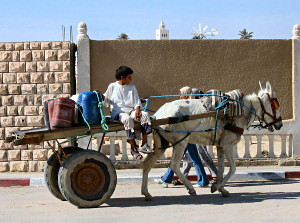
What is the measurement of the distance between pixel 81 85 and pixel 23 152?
198 centimetres

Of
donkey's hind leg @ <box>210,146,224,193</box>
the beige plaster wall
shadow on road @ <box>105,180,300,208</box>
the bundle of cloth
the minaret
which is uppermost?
the minaret

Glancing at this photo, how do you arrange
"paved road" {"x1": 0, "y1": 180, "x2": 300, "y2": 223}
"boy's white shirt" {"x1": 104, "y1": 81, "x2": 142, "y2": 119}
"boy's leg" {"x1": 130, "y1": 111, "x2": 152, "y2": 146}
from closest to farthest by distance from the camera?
"paved road" {"x1": 0, "y1": 180, "x2": 300, "y2": 223} < "boy's leg" {"x1": 130, "y1": 111, "x2": 152, "y2": 146} < "boy's white shirt" {"x1": 104, "y1": 81, "x2": 142, "y2": 119}

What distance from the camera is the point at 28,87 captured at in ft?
41.2

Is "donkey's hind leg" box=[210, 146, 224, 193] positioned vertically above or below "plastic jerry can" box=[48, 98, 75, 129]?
below

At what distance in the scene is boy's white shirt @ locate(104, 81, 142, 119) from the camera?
27.0 ft

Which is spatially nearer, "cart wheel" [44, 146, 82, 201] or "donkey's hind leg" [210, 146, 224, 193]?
"cart wheel" [44, 146, 82, 201]

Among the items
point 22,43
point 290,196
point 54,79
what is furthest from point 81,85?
point 290,196

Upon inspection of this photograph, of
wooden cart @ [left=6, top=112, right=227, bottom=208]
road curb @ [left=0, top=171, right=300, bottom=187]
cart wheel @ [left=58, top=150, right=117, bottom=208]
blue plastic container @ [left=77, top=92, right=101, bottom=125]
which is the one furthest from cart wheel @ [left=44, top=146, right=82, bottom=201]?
road curb @ [left=0, top=171, right=300, bottom=187]

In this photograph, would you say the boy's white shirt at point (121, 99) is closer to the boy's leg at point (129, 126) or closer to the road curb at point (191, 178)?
the boy's leg at point (129, 126)

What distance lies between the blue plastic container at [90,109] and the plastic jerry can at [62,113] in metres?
0.21

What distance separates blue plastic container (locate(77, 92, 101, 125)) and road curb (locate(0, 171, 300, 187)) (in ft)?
11.2

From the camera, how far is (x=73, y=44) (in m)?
12.8

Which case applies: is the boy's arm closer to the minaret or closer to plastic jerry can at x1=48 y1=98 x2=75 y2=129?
plastic jerry can at x1=48 y1=98 x2=75 y2=129

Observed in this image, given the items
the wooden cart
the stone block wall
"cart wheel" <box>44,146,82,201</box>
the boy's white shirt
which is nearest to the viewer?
the wooden cart
